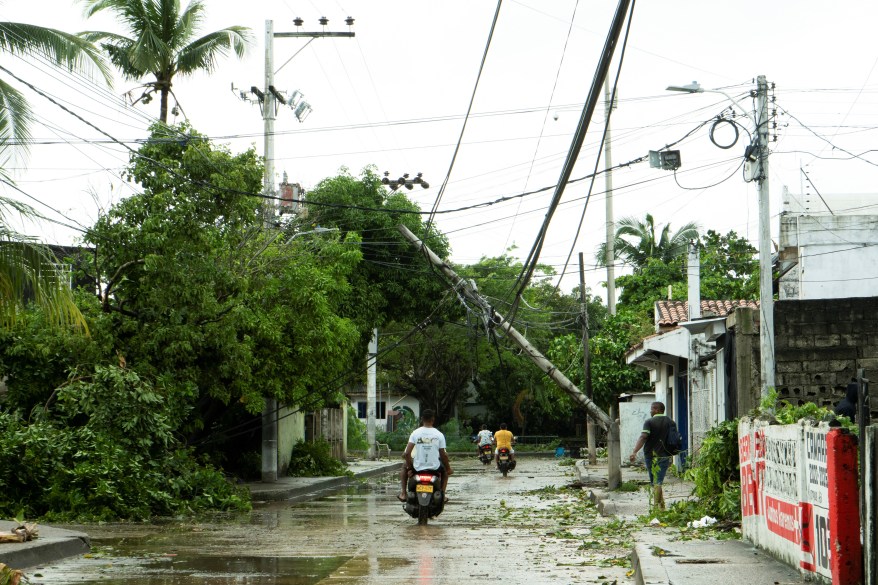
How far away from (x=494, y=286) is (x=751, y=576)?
46.9 metres

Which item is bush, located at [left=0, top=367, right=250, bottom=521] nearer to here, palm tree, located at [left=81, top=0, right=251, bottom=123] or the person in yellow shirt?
palm tree, located at [left=81, top=0, right=251, bottom=123]

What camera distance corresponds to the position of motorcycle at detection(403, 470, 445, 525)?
639 inches

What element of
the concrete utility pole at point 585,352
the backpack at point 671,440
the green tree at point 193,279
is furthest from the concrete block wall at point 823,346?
the concrete utility pole at point 585,352

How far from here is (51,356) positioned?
19562 mm

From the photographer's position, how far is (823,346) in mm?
18078

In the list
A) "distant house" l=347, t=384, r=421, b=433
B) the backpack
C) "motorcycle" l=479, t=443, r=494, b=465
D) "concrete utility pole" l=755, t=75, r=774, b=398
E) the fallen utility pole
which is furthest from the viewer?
"distant house" l=347, t=384, r=421, b=433

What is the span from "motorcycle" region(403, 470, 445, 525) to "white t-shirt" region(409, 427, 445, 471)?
13 cm

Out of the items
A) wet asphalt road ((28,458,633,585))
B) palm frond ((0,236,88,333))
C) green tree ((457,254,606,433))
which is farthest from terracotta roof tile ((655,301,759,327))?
green tree ((457,254,606,433))

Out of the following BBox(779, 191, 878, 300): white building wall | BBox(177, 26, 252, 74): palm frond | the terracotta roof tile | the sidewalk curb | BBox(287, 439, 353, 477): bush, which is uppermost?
BBox(177, 26, 252, 74): palm frond

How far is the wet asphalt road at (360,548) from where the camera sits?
34.0ft

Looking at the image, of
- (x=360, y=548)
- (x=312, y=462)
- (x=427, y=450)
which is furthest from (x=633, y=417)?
(x=360, y=548)

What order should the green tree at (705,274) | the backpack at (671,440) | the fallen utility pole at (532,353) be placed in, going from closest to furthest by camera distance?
the backpack at (671,440)
the fallen utility pole at (532,353)
the green tree at (705,274)

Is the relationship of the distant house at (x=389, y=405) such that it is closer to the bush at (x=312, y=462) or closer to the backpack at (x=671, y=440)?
the bush at (x=312, y=462)

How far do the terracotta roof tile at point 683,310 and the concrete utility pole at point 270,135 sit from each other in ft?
36.4
